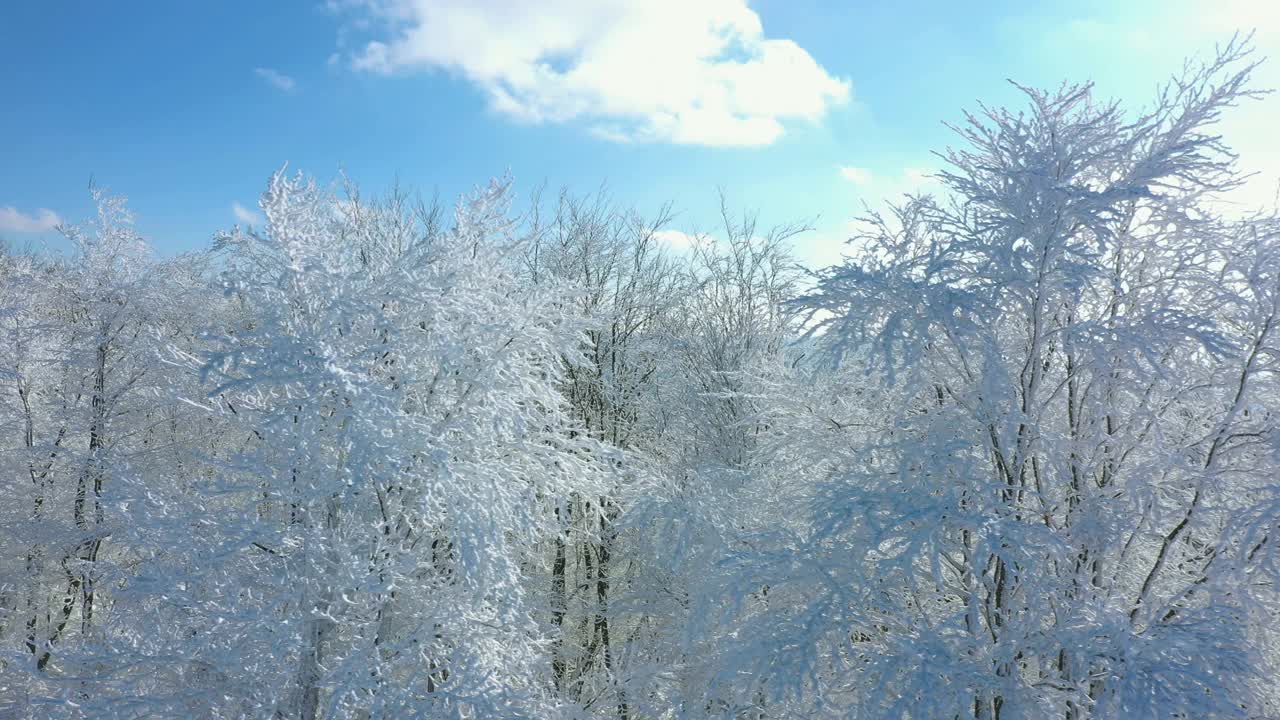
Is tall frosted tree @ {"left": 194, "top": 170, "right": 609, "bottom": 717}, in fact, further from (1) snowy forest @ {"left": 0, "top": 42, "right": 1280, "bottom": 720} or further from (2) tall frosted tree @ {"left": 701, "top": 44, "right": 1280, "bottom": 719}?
(2) tall frosted tree @ {"left": 701, "top": 44, "right": 1280, "bottom": 719}

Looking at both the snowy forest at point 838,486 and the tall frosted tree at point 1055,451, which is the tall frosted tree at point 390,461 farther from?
the tall frosted tree at point 1055,451

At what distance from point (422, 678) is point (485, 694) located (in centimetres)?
83

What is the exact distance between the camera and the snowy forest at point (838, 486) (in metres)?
5.61

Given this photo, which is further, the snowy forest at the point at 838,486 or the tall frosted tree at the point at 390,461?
the tall frosted tree at the point at 390,461

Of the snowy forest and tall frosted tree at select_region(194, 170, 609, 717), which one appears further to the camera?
tall frosted tree at select_region(194, 170, 609, 717)

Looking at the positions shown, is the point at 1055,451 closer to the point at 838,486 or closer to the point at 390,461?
the point at 838,486

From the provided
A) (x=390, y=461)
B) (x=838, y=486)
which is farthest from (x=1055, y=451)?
(x=390, y=461)

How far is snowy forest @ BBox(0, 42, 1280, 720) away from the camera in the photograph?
18.4 ft

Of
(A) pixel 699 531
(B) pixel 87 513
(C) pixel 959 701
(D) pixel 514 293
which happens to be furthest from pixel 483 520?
(B) pixel 87 513

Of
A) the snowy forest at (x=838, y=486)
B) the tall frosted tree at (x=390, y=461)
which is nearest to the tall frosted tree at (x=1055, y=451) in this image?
the snowy forest at (x=838, y=486)

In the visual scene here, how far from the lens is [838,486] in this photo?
21.5 feet

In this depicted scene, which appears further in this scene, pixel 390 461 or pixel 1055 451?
pixel 390 461

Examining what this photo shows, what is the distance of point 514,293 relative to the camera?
9.94m

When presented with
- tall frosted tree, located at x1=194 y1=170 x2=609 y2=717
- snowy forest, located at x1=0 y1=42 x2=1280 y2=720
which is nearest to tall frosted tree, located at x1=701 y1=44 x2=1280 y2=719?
snowy forest, located at x1=0 y1=42 x2=1280 y2=720
